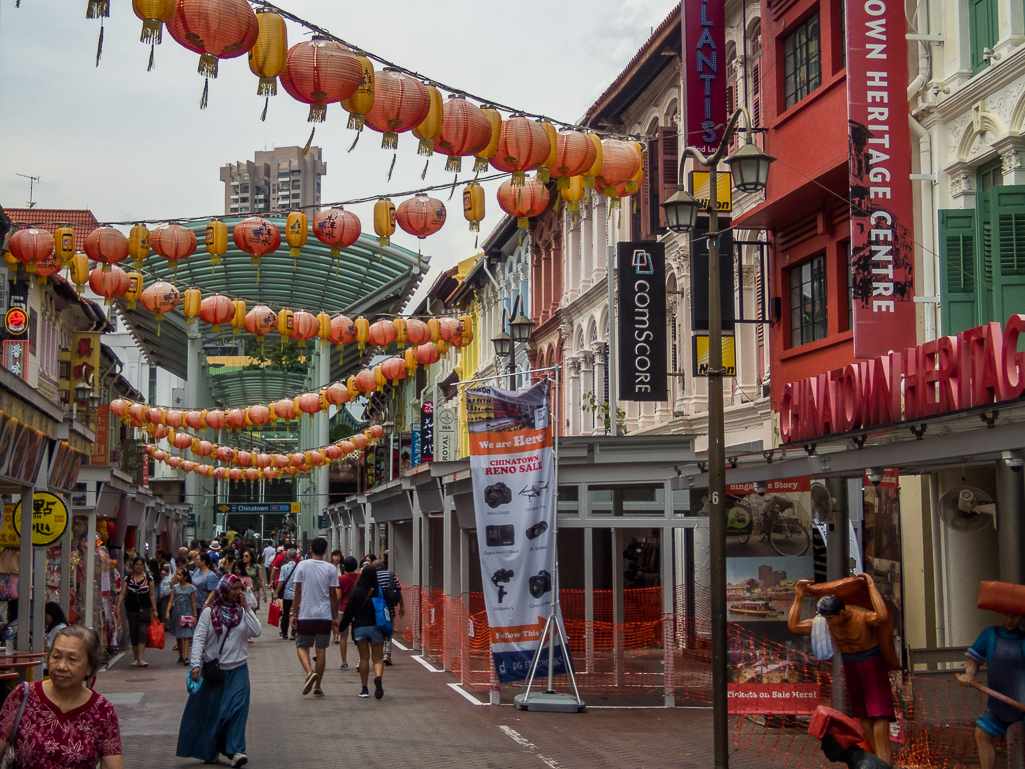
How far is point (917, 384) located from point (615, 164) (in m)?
3.89

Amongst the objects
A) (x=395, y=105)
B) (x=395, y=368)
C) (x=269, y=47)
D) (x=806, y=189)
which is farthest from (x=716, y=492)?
(x=395, y=368)

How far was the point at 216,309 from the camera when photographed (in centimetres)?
2212

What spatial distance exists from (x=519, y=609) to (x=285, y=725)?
311 cm

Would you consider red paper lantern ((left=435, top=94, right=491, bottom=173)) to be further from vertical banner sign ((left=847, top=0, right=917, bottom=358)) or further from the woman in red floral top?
the woman in red floral top

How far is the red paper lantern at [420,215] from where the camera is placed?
1608 cm

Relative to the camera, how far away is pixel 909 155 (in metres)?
15.8

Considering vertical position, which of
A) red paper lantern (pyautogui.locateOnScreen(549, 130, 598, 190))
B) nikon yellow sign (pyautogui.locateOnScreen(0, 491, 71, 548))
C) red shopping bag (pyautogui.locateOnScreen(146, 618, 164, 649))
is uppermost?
red paper lantern (pyautogui.locateOnScreen(549, 130, 598, 190))

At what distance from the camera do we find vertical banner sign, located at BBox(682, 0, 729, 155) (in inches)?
773

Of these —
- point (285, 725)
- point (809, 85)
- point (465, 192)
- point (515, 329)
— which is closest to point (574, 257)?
point (515, 329)

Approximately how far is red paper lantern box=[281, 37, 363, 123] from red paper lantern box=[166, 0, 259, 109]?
47cm

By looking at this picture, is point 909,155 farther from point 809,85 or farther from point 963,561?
point 963,561

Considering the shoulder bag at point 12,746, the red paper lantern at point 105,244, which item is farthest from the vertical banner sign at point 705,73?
the shoulder bag at point 12,746

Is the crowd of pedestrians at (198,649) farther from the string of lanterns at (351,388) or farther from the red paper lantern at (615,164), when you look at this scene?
the red paper lantern at (615,164)

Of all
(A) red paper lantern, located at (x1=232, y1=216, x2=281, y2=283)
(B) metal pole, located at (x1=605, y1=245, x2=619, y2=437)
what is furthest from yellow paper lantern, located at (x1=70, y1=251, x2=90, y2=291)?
(B) metal pole, located at (x1=605, y1=245, x2=619, y2=437)
